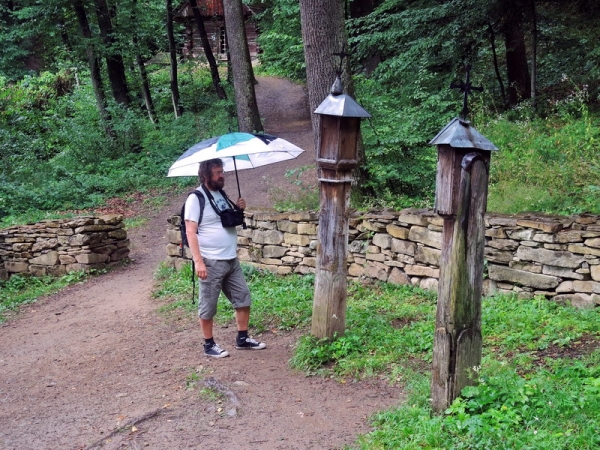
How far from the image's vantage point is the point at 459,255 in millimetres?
4191

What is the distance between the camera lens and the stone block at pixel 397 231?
742 centimetres

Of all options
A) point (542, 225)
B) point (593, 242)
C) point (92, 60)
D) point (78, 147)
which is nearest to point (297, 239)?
point (542, 225)

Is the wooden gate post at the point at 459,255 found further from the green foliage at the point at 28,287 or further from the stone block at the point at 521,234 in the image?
the green foliage at the point at 28,287

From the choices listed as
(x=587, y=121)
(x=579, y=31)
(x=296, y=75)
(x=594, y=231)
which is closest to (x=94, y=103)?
(x=296, y=75)

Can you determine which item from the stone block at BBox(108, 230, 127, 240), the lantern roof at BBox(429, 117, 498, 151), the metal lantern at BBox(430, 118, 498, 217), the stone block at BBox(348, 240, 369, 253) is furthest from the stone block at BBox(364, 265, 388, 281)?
the stone block at BBox(108, 230, 127, 240)

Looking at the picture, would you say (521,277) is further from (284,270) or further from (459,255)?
(284,270)

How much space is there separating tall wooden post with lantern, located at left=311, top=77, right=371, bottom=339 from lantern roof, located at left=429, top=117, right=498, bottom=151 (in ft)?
5.32

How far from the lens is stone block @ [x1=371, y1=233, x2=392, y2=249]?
7621 millimetres

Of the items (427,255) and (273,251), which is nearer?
(427,255)

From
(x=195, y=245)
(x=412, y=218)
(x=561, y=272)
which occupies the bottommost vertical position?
(x=561, y=272)

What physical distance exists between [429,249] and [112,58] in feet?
52.9

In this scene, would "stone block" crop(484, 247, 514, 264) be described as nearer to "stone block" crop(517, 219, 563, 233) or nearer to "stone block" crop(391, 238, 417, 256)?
"stone block" crop(517, 219, 563, 233)

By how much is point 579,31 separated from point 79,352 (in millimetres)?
10540

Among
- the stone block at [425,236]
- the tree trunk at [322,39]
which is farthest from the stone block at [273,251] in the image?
the stone block at [425,236]
